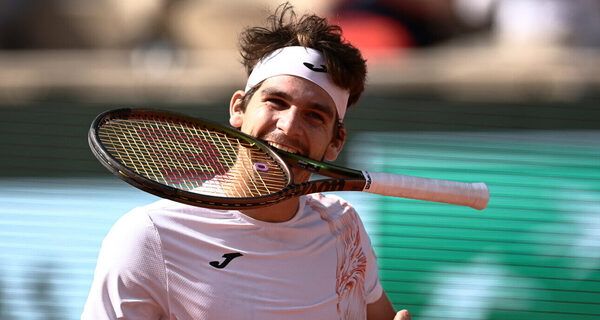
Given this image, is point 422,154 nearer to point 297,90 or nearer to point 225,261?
point 297,90

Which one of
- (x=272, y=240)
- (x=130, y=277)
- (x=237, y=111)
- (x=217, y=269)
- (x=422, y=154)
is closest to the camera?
(x=130, y=277)

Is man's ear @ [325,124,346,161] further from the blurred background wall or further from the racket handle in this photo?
the blurred background wall

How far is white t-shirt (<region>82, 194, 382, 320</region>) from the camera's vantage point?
2053mm

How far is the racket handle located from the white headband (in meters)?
0.32

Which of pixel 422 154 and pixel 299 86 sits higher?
pixel 299 86

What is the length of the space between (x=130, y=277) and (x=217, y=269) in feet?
0.84

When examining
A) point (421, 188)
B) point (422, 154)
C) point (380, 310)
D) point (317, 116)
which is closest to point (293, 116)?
point (317, 116)

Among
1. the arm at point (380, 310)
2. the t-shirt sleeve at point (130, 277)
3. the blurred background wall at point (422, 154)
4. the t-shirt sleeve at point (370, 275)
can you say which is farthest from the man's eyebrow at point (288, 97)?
the blurred background wall at point (422, 154)

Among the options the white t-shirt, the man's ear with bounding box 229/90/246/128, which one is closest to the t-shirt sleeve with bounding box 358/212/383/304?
the white t-shirt

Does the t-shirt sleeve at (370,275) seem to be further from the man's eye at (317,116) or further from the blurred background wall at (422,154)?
the blurred background wall at (422,154)

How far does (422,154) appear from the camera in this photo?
192 inches

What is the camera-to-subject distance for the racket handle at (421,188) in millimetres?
2326

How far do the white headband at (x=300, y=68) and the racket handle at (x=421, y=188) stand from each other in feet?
1.06

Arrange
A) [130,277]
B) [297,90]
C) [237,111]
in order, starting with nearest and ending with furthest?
[130,277], [297,90], [237,111]
